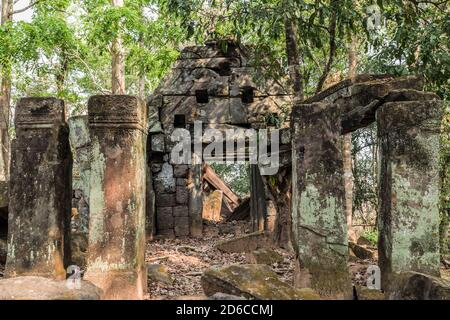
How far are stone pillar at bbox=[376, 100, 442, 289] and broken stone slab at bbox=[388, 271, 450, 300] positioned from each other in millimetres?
660

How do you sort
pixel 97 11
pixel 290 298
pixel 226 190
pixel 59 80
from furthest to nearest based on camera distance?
pixel 226 190 → pixel 59 80 → pixel 97 11 → pixel 290 298

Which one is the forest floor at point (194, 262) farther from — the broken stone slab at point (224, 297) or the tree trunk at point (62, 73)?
the tree trunk at point (62, 73)

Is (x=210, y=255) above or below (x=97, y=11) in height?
below

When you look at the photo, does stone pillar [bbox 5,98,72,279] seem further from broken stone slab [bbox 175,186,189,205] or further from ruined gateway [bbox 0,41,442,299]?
broken stone slab [bbox 175,186,189,205]

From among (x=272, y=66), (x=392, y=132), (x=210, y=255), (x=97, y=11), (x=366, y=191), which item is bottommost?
(x=210, y=255)

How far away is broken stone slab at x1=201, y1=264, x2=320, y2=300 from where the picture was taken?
12.8ft

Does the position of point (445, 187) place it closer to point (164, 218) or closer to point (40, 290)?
point (164, 218)

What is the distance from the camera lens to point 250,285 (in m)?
4.02

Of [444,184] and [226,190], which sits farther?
[226,190]

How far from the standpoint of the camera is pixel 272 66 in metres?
9.62

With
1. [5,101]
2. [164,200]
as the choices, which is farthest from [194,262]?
[5,101]
